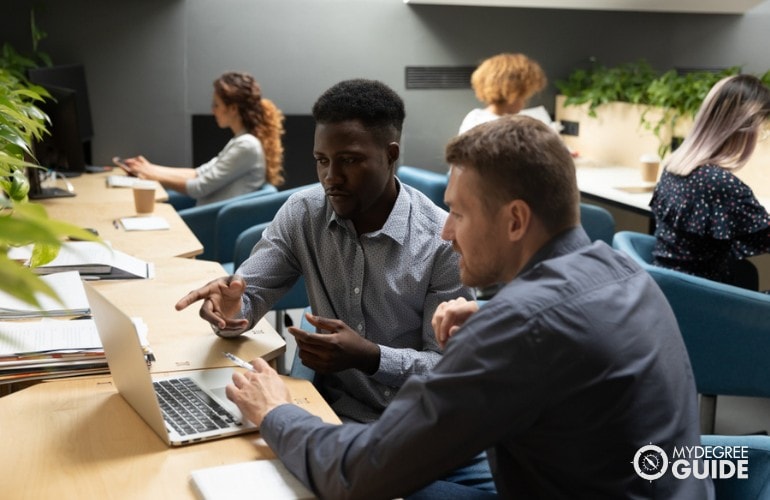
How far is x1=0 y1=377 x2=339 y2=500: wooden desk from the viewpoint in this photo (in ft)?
4.66

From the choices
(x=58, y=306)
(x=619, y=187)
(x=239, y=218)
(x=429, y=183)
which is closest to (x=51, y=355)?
(x=58, y=306)

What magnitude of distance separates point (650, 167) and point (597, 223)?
3.86ft

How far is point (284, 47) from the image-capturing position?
19.7ft

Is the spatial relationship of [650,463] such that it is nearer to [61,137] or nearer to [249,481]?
[249,481]

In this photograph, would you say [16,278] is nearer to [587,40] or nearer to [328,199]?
→ [328,199]

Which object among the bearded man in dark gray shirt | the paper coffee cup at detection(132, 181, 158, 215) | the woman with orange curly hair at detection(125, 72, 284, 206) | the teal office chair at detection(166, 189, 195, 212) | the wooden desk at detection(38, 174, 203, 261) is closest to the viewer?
the bearded man in dark gray shirt

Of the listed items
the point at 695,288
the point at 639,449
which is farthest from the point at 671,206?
the point at 639,449

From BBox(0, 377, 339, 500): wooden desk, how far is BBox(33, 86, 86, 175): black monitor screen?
2.80 metres

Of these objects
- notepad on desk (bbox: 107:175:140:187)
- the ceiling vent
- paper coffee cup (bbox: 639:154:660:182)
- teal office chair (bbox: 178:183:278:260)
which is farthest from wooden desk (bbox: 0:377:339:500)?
the ceiling vent

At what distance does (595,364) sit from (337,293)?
1.00m

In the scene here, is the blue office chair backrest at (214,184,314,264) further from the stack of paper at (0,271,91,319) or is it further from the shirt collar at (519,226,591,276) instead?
the shirt collar at (519,226,591,276)

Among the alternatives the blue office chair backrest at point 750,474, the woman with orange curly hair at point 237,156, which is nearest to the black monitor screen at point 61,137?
the woman with orange curly hair at point 237,156

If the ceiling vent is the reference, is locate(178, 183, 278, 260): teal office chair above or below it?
below

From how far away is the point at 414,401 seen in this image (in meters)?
1.28
